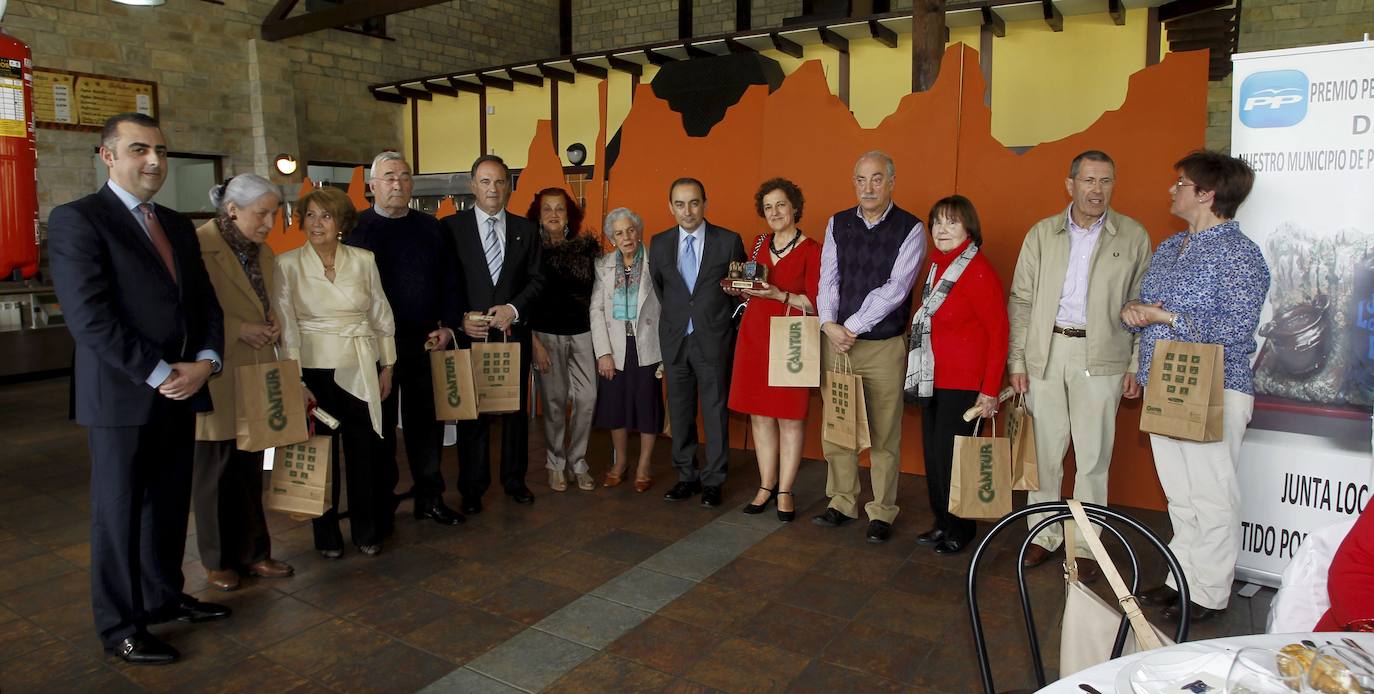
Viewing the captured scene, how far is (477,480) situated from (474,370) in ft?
2.00

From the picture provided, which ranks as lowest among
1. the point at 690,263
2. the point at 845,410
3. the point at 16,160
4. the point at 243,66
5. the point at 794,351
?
the point at 845,410

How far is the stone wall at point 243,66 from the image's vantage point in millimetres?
9117

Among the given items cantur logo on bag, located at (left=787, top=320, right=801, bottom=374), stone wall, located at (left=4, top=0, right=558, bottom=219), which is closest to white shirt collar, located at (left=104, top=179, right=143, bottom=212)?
cantur logo on bag, located at (left=787, top=320, right=801, bottom=374)

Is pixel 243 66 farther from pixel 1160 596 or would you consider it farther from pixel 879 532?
pixel 1160 596

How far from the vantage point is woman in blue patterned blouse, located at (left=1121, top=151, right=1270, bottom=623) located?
275 cm

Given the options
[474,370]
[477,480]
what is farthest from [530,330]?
[477,480]

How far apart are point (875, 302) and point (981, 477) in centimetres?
83

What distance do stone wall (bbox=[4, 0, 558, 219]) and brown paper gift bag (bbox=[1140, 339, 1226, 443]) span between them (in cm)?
1064

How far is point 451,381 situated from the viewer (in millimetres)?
3660

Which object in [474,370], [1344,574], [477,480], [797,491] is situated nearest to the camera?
[1344,574]

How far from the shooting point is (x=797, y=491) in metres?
4.42

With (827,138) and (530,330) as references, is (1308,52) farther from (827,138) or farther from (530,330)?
(530,330)

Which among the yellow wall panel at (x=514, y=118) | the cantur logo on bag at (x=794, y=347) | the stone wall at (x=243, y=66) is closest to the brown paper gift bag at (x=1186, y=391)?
the cantur logo on bag at (x=794, y=347)

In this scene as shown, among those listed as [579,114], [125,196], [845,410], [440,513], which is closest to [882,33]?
[579,114]
